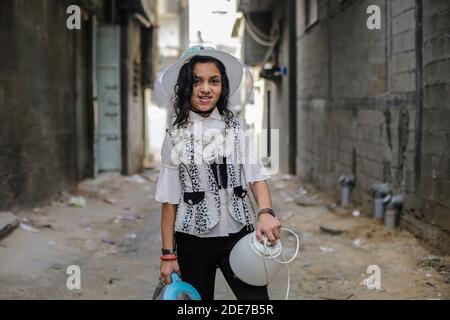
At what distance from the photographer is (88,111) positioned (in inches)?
459

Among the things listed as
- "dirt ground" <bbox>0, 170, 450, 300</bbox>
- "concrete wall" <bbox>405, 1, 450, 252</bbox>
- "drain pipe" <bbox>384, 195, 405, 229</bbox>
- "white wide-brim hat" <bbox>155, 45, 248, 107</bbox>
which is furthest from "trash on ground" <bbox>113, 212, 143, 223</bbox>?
"white wide-brim hat" <bbox>155, 45, 248, 107</bbox>

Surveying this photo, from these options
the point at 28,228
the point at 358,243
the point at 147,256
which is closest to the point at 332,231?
the point at 358,243

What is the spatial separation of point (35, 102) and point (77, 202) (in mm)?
1743

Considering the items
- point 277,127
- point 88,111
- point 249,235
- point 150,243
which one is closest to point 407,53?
point 150,243

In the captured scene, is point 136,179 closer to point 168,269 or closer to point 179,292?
point 168,269

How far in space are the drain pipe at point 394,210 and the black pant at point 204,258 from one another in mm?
4686

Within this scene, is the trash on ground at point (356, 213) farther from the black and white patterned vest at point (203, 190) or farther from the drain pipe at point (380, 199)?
the black and white patterned vest at point (203, 190)

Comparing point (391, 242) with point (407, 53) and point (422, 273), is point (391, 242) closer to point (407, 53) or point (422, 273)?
point (422, 273)

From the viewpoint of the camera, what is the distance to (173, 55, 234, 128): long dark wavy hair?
2.72 m

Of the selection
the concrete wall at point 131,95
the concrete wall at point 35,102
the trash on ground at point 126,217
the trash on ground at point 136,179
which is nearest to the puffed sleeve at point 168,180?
the concrete wall at point 35,102

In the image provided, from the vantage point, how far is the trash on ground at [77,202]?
8992 mm

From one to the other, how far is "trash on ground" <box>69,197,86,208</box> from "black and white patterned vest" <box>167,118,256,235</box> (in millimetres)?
6567

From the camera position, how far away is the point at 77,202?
9.06 metres
